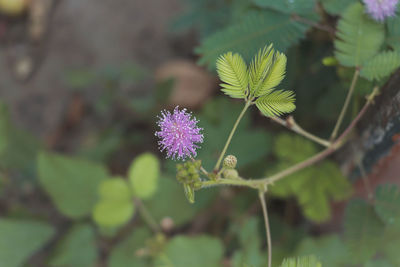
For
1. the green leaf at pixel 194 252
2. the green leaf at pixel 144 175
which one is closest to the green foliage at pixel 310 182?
the green leaf at pixel 194 252

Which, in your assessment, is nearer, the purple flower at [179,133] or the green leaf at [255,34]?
the purple flower at [179,133]

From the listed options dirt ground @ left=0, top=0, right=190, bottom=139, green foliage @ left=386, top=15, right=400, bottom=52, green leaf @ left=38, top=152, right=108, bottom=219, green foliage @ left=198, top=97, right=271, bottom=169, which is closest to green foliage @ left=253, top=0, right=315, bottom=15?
green foliage @ left=386, top=15, right=400, bottom=52

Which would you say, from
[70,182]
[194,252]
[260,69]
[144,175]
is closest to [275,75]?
[260,69]

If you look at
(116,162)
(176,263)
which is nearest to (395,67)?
(176,263)

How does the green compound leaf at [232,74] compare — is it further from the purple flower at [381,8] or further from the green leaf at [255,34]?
the purple flower at [381,8]

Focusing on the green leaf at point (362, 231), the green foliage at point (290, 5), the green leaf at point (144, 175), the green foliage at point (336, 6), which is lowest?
the green leaf at point (362, 231)

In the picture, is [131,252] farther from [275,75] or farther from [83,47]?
[83,47]
